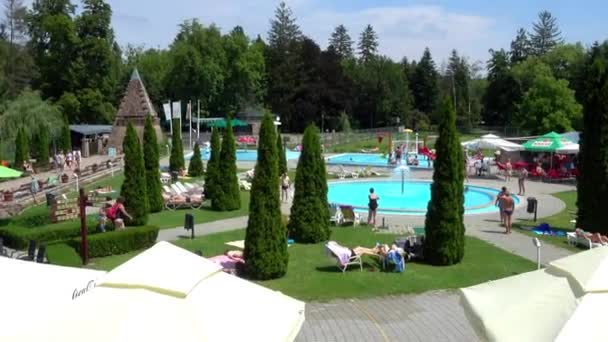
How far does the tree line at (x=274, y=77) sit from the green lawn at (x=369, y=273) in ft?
134

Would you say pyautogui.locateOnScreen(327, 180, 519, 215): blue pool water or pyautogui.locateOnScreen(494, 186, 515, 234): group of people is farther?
pyautogui.locateOnScreen(327, 180, 519, 215): blue pool water

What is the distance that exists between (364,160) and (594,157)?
→ 32335mm

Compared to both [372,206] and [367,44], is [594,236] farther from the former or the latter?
[367,44]

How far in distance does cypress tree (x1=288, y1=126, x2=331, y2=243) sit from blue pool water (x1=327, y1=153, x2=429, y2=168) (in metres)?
25.8

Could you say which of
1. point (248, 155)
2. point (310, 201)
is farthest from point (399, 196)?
point (248, 155)

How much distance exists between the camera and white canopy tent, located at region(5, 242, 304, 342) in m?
5.16

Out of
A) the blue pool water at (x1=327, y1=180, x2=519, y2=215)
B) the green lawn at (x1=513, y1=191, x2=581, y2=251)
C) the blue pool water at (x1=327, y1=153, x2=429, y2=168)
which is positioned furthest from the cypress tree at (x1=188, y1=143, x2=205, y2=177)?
the green lawn at (x1=513, y1=191, x2=581, y2=251)

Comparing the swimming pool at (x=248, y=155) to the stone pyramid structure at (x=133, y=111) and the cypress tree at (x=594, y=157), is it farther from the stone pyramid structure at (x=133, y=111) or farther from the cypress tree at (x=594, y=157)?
the cypress tree at (x=594, y=157)

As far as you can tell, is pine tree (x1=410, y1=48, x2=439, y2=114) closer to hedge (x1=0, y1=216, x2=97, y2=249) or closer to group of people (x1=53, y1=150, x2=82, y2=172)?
group of people (x1=53, y1=150, x2=82, y2=172)

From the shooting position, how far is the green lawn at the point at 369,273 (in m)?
13.3

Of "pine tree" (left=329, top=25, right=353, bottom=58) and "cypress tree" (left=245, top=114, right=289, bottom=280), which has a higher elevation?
"pine tree" (left=329, top=25, right=353, bottom=58)

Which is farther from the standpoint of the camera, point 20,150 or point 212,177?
point 20,150

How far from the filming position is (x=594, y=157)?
728 inches

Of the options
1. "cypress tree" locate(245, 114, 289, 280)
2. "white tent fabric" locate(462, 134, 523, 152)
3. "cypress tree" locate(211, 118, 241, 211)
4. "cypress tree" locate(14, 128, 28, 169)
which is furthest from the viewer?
"cypress tree" locate(14, 128, 28, 169)
